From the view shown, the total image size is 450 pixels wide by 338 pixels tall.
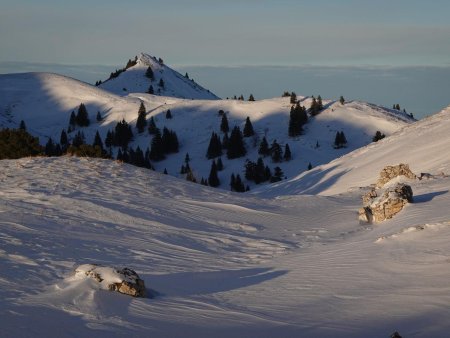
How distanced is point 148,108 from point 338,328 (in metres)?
95.4

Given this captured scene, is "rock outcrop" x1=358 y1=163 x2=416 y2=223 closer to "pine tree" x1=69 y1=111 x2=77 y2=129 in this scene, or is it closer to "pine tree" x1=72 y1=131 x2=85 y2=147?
"pine tree" x1=72 y1=131 x2=85 y2=147

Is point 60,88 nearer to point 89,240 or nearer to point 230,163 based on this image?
point 230,163

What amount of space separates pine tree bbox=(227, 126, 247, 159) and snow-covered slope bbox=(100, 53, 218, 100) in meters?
51.5

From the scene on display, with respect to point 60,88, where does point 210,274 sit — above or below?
below

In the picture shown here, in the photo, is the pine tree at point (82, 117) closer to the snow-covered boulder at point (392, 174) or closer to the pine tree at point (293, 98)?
the pine tree at point (293, 98)

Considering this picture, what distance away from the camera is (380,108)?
86062 mm

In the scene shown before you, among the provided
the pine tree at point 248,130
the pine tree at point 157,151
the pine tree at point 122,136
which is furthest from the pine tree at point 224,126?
the pine tree at point 122,136

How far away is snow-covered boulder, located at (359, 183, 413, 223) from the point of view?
17094 millimetres

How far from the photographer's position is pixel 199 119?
87.6 metres

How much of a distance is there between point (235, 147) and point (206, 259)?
59651 millimetres

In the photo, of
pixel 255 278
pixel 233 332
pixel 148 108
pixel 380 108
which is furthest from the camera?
pixel 148 108

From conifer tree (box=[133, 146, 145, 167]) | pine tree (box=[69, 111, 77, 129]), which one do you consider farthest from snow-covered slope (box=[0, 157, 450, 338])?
pine tree (box=[69, 111, 77, 129])

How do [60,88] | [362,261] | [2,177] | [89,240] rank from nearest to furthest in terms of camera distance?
[362,261], [89,240], [2,177], [60,88]

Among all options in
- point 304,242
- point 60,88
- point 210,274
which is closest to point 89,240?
point 210,274
